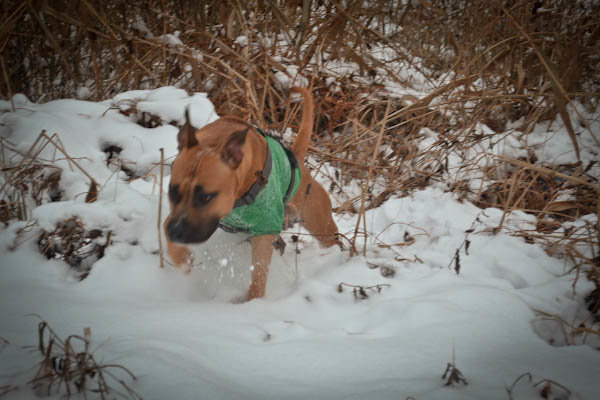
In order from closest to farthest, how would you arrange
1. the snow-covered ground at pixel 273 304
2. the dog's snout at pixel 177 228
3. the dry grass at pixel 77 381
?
1. the dry grass at pixel 77 381
2. the snow-covered ground at pixel 273 304
3. the dog's snout at pixel 177 228

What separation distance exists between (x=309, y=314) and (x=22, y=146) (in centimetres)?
200

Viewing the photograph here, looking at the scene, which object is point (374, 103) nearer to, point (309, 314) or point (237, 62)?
point (237, 62)

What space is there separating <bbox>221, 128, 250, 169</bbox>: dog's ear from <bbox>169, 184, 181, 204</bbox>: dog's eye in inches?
8.9

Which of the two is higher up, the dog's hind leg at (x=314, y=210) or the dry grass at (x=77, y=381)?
the dog's hind leg at (x=314, y=210)

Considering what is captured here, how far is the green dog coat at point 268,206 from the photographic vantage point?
1.73m

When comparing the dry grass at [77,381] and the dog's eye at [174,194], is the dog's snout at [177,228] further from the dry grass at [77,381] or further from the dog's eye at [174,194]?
the dry grass at [77,381]

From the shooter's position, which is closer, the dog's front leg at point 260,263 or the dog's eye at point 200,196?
the dog's eye at point 200,196

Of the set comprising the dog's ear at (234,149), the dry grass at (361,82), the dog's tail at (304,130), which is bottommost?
the dog's ear at (234,149)

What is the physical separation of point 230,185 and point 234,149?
0.50 feet

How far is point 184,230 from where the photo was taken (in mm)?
1410

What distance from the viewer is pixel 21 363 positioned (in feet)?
2.81

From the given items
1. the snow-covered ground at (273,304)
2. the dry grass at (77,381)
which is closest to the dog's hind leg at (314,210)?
the snow-covered ground at (273,304)

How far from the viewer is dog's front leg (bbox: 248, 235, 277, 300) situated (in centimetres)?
182

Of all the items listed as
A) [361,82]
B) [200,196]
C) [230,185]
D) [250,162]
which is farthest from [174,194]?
[361,82]
